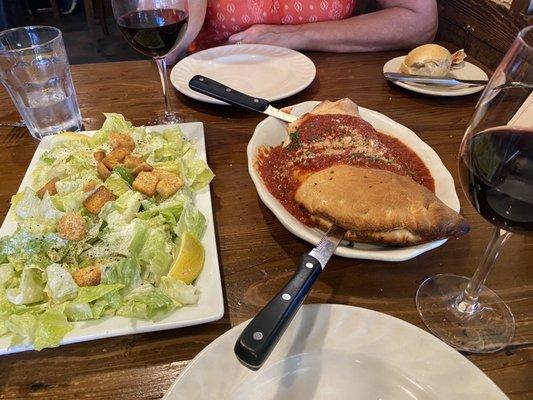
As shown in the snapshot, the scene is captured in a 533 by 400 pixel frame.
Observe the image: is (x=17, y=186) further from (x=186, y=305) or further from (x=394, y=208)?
(x=394, y=208)

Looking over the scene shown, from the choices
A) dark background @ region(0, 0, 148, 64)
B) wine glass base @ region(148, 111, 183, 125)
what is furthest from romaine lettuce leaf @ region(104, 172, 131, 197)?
dark background @ region(0, 0, 148, 64)

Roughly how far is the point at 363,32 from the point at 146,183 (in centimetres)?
127

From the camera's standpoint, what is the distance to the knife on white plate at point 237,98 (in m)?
1.13

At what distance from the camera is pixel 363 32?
69.9 inches

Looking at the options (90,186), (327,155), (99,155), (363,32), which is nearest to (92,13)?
(363,32)

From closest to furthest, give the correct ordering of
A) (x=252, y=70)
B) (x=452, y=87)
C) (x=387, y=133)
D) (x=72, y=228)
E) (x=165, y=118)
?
(x=72, y=228) → (x=387, y=133) → (x=165, y=118) → (x=452, y=87) → (x=252, y=70)

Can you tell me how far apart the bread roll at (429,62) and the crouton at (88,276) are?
1.23 meters

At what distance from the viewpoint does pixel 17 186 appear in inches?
40.2

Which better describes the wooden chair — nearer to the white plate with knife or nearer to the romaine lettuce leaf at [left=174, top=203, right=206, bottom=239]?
the white plate with knife

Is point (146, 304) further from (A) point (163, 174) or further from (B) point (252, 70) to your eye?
(B) point (252, 70)

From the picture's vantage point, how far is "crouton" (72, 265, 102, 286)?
72 cm

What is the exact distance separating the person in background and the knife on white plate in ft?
2.23

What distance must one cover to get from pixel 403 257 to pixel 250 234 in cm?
32

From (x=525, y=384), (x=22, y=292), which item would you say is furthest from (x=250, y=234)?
(x=525, y=384)
